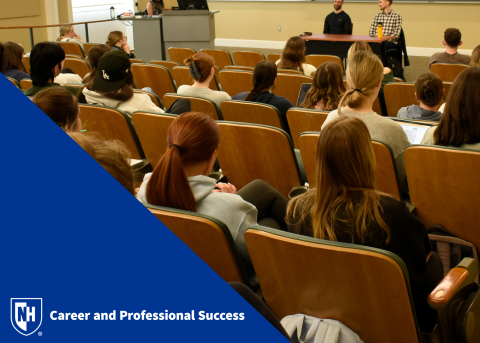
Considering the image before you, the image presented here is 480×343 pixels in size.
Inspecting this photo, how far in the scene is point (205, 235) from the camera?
1.59 meters

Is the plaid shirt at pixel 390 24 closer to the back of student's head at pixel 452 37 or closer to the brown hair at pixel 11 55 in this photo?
the back of student's head at pixel 452 37

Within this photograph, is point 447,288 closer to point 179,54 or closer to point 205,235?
point 205,235

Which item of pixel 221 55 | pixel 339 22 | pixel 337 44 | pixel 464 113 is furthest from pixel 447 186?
pixel 339 22

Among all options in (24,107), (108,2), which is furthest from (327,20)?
(24,107)

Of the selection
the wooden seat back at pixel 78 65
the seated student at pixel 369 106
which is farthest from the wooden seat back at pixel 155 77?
the seated student at pixel 369 106

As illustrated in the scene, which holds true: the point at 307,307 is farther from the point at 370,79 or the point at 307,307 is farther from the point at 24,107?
the point at 370,79

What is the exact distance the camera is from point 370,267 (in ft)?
4.37

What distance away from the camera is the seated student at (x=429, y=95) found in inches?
130

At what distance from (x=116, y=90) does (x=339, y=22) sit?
6770 millimetres

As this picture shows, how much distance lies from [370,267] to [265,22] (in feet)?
37.6

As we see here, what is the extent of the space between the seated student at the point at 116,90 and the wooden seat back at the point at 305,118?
757mm

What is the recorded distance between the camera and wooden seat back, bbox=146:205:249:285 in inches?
61.4

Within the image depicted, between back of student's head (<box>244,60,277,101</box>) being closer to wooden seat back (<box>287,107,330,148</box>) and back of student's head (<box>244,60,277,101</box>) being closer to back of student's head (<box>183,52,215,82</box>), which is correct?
back of student's head (<box>183,52,215,82</box>)

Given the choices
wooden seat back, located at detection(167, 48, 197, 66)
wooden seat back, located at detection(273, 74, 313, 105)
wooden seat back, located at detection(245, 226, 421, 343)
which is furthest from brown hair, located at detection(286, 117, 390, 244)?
wooden seat back, located at detection(167, 48, 197, 66)
